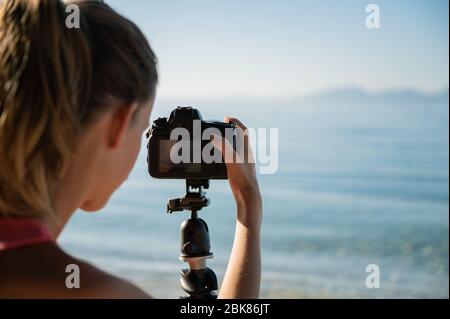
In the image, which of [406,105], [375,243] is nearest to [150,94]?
[375,243]

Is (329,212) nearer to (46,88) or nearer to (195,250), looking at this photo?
(195,250)

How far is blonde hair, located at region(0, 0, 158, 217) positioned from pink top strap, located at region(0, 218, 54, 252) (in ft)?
0.05

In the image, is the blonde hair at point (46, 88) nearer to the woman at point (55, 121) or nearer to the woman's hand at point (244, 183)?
the woman at point (55, 121)

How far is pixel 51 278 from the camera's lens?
0.81 meters

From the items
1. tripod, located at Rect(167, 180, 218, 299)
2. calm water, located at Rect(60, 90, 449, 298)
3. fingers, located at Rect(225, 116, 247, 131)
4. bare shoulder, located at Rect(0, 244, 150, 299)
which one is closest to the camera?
bare shoulder, located at Rect(0, 244, 150, 299)

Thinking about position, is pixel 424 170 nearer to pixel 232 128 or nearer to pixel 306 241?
pixel 306 241

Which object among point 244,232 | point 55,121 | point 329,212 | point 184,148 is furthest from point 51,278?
point 329,212

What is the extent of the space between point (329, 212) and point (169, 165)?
7149 mm

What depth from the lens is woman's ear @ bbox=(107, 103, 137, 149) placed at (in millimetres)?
910

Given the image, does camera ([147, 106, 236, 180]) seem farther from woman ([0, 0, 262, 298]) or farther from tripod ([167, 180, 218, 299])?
woman ([0, 0, 262, 298])

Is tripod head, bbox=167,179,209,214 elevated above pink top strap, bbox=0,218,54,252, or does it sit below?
above

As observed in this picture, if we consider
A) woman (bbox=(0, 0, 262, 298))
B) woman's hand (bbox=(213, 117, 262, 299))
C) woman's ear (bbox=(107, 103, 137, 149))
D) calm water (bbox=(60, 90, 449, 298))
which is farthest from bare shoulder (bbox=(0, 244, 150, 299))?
calm water (bbox=(60, 90, 449, 298))

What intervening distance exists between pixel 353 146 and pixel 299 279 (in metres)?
5.70

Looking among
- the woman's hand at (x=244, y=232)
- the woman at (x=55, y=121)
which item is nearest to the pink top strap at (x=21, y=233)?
the woman at (x=55, y=121)
